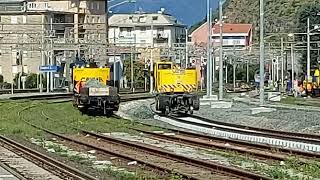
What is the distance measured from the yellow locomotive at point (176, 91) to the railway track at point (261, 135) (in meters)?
3.68

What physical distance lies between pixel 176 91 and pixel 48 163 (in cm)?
Result: 2590

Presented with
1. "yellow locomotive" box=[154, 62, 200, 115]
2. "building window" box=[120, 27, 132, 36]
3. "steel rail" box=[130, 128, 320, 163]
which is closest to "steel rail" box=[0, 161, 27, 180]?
"steel rail" box=[130, 128, 320, 163]

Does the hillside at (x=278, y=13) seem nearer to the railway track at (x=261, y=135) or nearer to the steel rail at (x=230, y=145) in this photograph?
the railway track at (x=261, y=135)

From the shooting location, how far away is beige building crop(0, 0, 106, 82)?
86.8m

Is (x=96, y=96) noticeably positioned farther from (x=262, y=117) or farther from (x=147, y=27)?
(x=147, y=27)

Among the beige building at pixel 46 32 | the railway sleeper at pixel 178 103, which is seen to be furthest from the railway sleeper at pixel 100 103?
the beige building at pixel 46 32

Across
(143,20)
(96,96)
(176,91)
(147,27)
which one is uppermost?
(143,20)

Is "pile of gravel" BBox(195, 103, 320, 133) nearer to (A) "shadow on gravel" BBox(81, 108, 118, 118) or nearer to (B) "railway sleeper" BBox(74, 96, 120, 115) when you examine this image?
(B) "railway sleeper" BBox(74, 96, 120, 115)

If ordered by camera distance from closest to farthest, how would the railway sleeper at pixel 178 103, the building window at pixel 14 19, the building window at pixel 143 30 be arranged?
the railway sleeper at pixel 178 103, the building window at pixel 14 19, the building window at pixel 143 30

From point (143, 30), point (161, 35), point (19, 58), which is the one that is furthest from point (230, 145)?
point (143, 30)

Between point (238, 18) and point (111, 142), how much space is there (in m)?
174

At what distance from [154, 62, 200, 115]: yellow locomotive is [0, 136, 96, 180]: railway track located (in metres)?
18.7

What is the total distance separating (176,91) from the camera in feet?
152

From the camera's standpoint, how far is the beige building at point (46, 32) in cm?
8675
